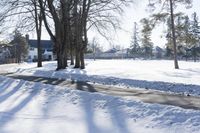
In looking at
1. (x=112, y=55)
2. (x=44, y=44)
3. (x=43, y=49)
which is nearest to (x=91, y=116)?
(x=43, y=49)

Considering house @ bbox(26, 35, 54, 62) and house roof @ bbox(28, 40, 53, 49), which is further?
house roof @ bbox(28, 40, 53, 49)

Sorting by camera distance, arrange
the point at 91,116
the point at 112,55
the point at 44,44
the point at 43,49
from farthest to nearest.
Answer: the point at 112,55 → the point at 44,44 → the point at 43,49 → the point at 91,116

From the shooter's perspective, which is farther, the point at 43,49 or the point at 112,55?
the point at 112,55

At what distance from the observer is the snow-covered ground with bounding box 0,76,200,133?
8984 millimetres

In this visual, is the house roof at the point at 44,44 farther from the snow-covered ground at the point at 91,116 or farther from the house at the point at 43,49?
the snow-covered ground at the point at 91,116

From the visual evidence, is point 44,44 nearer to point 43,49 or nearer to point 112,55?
point 43,49

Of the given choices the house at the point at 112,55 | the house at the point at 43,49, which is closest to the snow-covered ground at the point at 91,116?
the house at the point at 43,49

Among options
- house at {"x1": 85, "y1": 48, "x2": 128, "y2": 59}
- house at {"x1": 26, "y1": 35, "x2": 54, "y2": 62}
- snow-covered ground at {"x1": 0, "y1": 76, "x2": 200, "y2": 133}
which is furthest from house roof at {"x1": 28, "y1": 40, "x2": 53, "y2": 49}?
snow-covered ground at {"x1": 0, "y1": 76, "x2": 200, "y2": 133}

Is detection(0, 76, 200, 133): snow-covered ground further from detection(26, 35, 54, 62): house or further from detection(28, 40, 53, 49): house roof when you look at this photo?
detection(28, 40, 53, 49): house roof

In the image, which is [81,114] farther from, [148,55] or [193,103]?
[148,55]

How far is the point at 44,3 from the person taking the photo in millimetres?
35562

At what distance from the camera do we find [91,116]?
10.7 m

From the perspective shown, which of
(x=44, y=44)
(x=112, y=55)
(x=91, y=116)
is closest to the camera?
(x=91, y=116)

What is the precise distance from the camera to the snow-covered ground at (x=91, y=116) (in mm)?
8984
